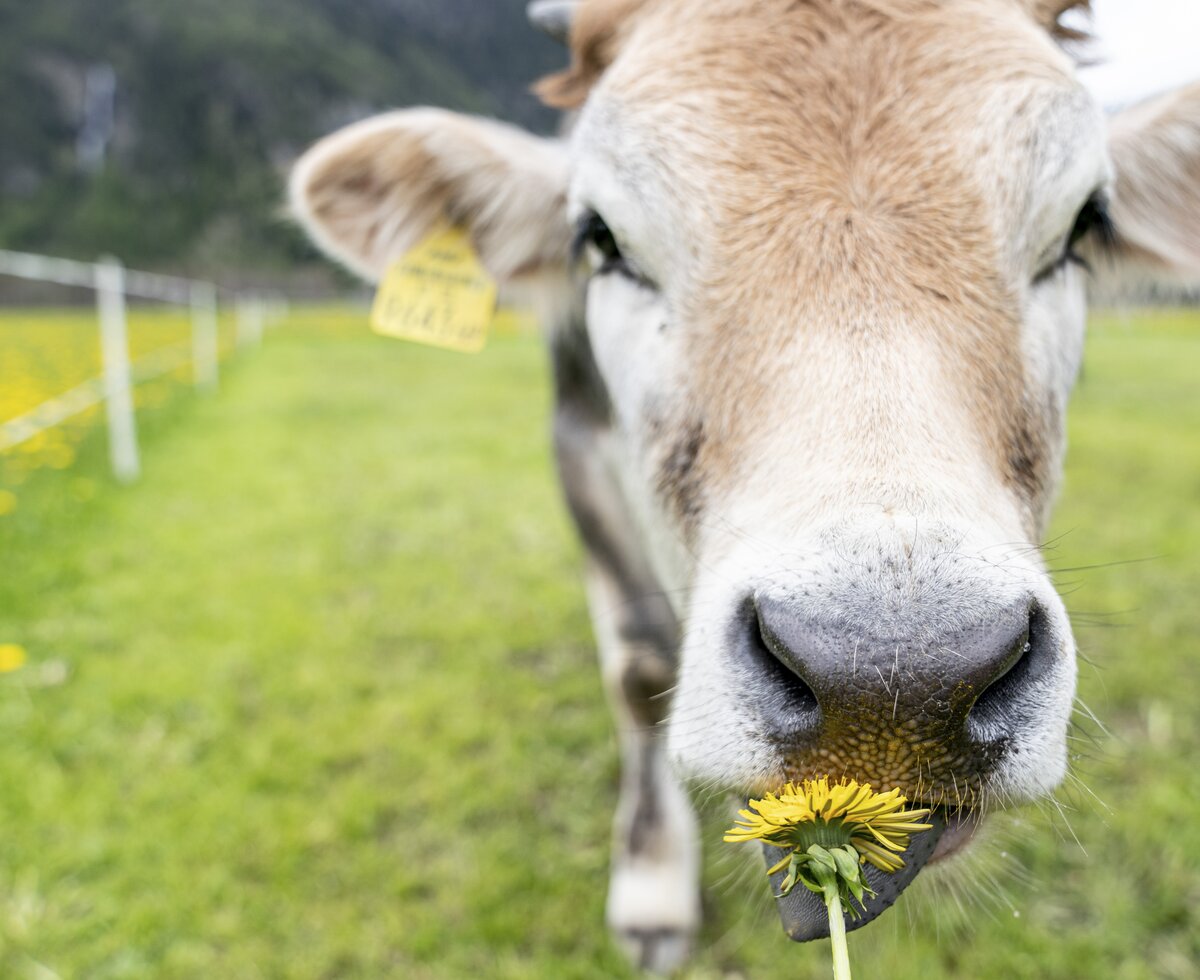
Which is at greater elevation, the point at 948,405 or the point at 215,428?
the point at 948,405

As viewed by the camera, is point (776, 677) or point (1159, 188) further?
point (1159, 188)

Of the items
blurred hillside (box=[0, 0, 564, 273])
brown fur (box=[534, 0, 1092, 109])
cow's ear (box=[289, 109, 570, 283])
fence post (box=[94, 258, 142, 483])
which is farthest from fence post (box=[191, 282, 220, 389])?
blurred hillside (box=[0, 0, 564, 273])

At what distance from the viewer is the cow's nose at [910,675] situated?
0.92 metres

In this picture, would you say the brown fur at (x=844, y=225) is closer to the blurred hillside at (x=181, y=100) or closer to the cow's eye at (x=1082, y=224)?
the cow's eye at (x=1082, y=224)

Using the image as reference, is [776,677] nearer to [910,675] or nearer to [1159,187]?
[910,675]

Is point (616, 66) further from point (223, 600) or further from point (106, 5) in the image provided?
point (106, 5)

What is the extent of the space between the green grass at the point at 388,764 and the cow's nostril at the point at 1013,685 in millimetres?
230

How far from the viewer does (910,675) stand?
36.1 inches

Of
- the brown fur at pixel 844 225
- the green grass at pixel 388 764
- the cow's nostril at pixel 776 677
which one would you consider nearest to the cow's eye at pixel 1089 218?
the brown fur at pixel 844 225

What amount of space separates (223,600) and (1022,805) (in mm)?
4234

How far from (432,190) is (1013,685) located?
1915 mm

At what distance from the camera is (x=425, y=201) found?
2.34 m

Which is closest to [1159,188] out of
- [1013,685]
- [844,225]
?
[844,225]

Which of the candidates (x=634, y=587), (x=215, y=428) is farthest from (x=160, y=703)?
(x=215, y=428)
